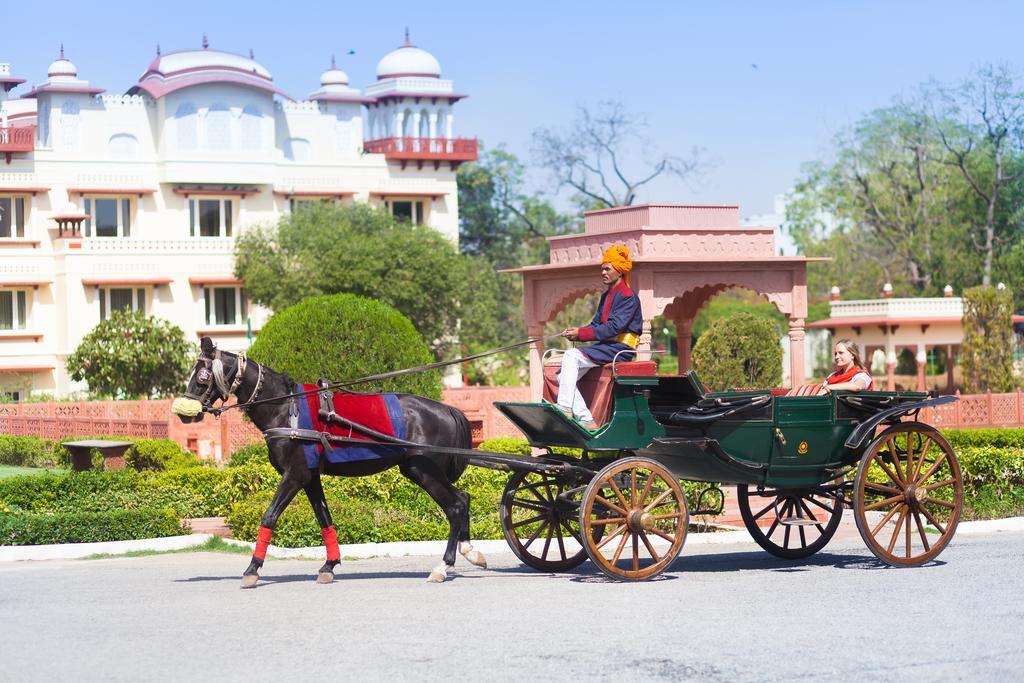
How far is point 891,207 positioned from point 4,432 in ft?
147

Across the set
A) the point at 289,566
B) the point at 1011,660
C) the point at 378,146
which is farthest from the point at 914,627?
the point at 378,146

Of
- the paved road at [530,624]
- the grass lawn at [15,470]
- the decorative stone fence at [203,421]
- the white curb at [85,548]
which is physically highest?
the decorative stone fence at [203,421]

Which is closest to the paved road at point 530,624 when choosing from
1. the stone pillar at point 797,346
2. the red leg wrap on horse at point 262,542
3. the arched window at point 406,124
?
the red leg wrap on horse at point 262,542

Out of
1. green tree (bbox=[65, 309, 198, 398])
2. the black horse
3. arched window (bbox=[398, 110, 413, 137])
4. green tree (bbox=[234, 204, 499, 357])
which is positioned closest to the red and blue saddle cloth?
the black horse

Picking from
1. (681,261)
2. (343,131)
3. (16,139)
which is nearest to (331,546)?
(681,261)

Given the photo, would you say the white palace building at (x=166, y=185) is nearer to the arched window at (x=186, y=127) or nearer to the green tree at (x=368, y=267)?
the arched window at (x=186, y=127)

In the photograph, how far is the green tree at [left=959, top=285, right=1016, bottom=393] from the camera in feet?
137

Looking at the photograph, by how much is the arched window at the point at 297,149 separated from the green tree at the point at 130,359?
13615mm

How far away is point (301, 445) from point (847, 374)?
14.8 feet

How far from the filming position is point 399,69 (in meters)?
58.8

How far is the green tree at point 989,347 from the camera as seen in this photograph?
137 feet

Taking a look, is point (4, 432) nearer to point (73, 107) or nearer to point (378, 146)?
point (73, 107)

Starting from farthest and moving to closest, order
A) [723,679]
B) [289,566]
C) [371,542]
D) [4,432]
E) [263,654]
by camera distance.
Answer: [4,432] < [371,542] < [289,566] < [263,654] < [723,679]

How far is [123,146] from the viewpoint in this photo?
51.1m
